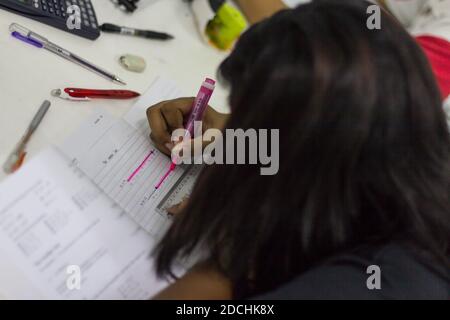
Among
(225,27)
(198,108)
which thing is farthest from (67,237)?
(225,27)

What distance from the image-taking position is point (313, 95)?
37cm

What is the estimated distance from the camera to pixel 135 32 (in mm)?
755

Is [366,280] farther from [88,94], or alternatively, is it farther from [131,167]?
[88,94]

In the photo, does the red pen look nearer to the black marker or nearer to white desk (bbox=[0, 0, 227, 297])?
white desk (bbox=[0, 0, 227, 297])

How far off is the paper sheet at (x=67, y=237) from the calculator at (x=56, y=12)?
0.77 ft

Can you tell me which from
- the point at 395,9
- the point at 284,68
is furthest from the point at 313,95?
the point at 395,9

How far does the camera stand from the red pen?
25.6 inches

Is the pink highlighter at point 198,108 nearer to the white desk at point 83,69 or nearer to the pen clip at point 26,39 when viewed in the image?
the white desk at point 83,69

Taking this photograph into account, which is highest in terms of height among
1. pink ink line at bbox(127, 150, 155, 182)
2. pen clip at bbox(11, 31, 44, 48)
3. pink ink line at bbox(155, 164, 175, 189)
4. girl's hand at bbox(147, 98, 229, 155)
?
pen clip at bbox(11, 31, 44, 48)

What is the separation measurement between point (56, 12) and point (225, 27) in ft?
0.96

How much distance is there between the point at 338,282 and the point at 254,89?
0.23 m

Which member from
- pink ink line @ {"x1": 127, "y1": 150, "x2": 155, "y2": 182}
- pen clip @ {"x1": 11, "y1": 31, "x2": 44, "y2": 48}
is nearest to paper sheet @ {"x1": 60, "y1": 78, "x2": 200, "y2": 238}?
pink ink line @ {"x1": 127, "y1": 150, "x2": 155, "y2": 182}

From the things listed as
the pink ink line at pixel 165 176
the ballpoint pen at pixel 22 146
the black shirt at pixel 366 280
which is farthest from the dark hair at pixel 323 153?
the ballpoint pen at pixel 22 146

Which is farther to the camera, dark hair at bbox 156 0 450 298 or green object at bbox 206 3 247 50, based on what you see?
green object at bbox 206 3 247 50
